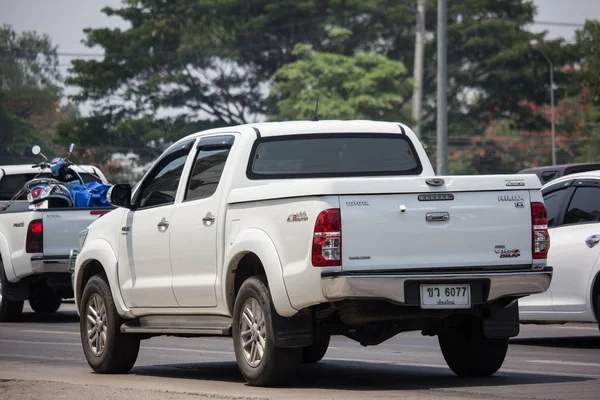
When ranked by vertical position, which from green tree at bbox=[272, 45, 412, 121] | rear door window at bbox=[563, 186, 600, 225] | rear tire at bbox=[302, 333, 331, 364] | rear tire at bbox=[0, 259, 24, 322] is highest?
green tree at bbox=[272, 45, 412, 121]

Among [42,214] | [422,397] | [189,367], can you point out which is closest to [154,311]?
[189,367]

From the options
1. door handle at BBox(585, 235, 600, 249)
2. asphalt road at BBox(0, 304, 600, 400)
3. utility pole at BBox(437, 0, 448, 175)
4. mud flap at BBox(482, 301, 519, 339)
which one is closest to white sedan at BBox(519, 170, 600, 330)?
door handle at BBox(585, 235, 600, 249)

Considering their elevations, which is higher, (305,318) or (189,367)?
(305,318)

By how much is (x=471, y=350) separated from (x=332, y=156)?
1857mm

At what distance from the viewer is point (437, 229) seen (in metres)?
8.68

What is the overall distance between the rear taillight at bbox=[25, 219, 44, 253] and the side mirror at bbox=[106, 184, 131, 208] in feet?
21.0

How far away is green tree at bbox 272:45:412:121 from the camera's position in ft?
198

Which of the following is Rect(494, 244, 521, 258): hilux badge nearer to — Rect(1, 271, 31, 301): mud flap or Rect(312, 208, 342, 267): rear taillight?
Rect(312, 208, 342, 267): rear taillight

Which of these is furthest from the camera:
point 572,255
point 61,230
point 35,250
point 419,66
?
point 419,66

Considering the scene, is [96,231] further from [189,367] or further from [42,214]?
[42,214]

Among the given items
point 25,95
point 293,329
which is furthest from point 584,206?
point 25,95

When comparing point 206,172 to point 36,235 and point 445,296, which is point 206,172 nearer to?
point 445,296

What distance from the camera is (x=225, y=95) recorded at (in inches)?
2576

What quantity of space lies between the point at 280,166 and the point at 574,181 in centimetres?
437
